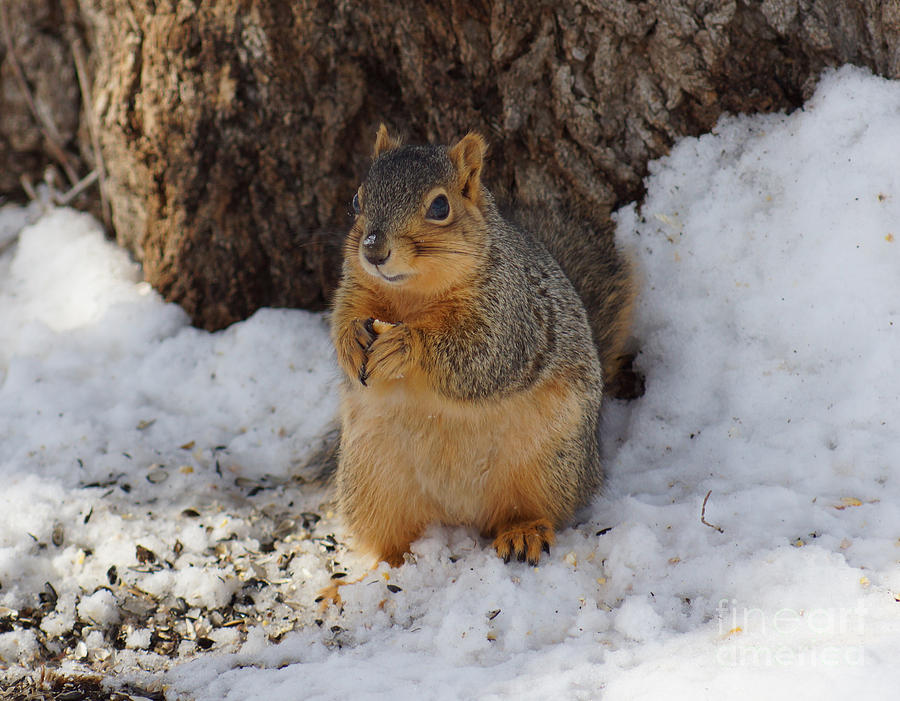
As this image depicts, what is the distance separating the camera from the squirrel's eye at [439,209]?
194cm

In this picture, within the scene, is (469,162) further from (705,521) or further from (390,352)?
(705,521)

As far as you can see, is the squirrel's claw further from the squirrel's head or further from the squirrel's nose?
the squirrel's nose

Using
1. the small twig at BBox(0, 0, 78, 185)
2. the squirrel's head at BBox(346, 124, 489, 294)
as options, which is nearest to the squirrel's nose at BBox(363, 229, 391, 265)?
the squirrel's head at BBox(346, 124, 489, 294)

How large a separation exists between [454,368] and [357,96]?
1131 mm

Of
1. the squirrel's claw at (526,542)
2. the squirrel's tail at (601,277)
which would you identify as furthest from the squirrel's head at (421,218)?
the squirrel's claw at (526,542)

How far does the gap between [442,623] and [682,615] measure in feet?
1.58

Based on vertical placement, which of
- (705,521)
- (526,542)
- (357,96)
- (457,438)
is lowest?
(526,542)

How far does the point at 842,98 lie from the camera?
7.22 ft

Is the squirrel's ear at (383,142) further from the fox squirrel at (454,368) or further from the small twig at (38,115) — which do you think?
the small twig at (38,115)

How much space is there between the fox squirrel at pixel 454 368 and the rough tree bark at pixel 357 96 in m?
0.44

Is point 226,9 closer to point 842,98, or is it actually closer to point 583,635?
point 842,98

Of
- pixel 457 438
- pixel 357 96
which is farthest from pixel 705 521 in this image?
pixel 357 96

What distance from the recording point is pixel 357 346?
1962 millimetres

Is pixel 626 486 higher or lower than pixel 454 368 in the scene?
lower
